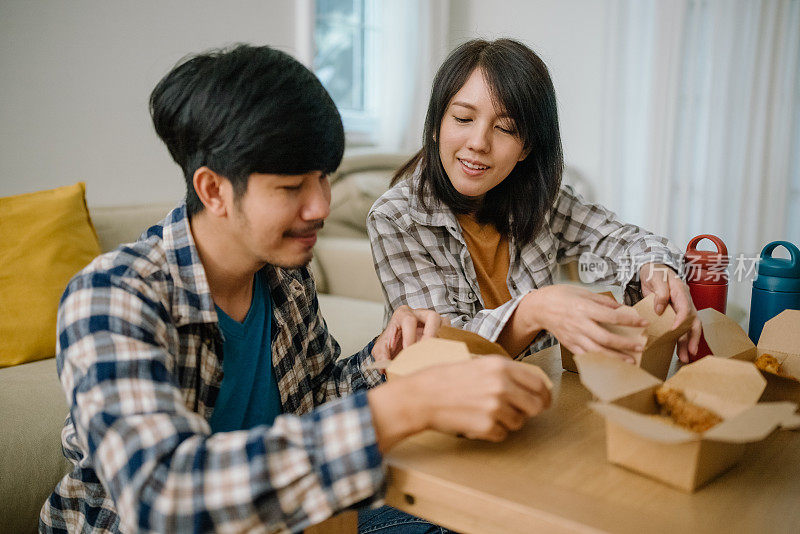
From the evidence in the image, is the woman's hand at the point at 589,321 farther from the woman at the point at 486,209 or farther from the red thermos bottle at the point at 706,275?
the red thermos bottle at the point at 706,275

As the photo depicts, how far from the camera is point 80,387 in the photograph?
2.26 ft

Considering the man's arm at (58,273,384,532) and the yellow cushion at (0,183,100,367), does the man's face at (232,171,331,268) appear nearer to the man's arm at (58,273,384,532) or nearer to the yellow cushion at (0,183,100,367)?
the man's arm at (58,273,384,532)

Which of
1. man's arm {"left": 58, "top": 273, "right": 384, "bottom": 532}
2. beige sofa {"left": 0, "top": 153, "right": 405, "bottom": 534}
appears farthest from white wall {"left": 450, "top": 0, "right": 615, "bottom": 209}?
man's arm {"left": 58, "top": 273, "right": 384, "bottom": 532}

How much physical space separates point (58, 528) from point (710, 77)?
11.0ft

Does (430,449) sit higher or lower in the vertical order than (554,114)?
lower

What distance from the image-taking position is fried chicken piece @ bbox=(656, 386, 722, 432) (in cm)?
69

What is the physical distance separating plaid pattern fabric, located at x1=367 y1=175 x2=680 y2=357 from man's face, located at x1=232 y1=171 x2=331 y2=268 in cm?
42

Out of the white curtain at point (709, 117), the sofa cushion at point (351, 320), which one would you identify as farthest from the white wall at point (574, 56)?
the sofa cushion at point (351, 320)

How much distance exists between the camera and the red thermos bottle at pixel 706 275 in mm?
1431

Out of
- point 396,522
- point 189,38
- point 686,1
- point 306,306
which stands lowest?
point 396,522

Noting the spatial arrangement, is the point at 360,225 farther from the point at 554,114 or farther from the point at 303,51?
the point at 554,114

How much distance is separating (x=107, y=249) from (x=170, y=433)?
5.40 feet

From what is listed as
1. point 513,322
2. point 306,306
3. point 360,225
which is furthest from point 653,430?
point 360,225

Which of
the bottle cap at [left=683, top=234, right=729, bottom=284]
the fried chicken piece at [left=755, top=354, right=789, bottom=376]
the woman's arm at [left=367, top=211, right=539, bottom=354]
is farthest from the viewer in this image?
the bottle cap at [left=683, top=234, right=729, bottom=284]
